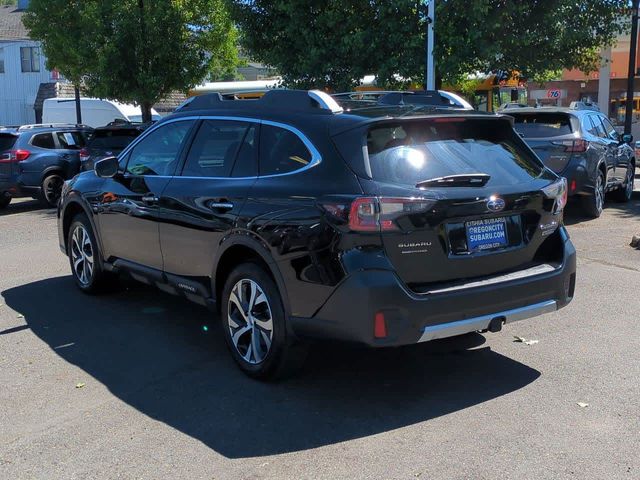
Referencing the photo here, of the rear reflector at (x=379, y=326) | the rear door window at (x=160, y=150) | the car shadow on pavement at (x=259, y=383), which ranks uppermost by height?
the rear door window at (x=160, y=150)

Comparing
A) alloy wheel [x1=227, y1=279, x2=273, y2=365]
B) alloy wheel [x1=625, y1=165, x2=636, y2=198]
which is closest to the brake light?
alloy wheel [x1=227, y1=279, x2=273, y2=365]

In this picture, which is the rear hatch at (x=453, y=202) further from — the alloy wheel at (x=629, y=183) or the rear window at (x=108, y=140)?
the rear window at (x=108, y=140)

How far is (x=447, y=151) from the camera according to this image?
4461 millimetres

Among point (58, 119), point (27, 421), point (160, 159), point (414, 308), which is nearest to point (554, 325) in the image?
point (414, 308)

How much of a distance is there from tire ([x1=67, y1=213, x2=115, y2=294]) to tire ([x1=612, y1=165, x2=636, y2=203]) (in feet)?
33.0

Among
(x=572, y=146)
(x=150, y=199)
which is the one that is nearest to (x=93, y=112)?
(x=572, y=146)

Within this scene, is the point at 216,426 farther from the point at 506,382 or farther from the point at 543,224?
the point at 543,224

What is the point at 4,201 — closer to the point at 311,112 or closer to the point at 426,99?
the point at 426,99

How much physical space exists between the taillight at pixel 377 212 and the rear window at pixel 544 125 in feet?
24.0

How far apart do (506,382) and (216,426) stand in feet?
6.27

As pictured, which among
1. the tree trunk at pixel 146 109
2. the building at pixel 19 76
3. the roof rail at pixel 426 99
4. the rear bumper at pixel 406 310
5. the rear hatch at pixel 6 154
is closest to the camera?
the rear bumper at pixel 406 310

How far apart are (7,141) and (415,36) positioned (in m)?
8.50

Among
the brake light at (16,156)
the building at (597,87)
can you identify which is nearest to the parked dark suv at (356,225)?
the brake light at (16,156)

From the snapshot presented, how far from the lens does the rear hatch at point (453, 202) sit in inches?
158
